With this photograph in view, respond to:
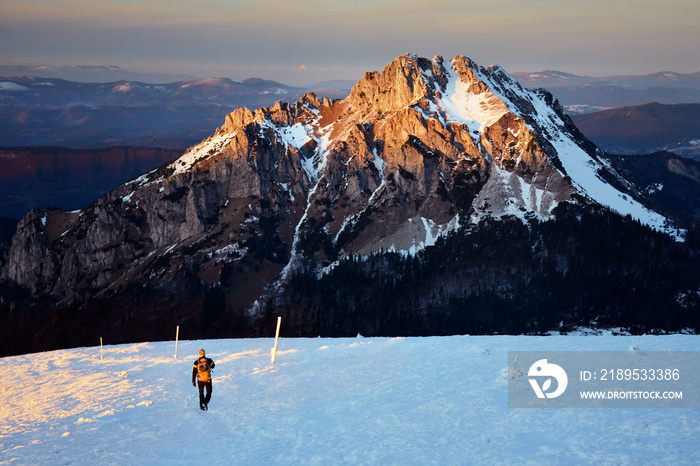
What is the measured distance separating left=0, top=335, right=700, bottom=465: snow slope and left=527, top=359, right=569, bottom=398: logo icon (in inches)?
62.9

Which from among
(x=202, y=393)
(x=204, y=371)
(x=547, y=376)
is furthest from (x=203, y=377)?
(x=547, y=376)

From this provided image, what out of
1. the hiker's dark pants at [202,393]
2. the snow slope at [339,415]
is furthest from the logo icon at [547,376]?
the hiker's dark pants at [202,393]

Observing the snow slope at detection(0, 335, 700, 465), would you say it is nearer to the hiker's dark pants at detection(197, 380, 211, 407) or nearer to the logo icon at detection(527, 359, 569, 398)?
the hiker's dark pants at detection(197, 380, 211, 407)

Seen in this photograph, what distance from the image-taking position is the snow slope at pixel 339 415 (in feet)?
79.2

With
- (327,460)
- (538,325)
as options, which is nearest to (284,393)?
(327,460)

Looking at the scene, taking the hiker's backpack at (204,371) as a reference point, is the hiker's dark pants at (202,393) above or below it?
below

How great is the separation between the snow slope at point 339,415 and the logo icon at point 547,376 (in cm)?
160

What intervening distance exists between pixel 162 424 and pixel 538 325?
172 metres

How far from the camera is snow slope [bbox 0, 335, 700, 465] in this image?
2414 cm

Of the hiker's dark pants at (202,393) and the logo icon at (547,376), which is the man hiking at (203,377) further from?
the logo icon at (547,376)

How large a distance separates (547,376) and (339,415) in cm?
1067

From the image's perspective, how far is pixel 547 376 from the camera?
101ft

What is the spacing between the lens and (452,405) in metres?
28.8

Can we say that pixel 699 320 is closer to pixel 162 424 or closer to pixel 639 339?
pixel 639 339
